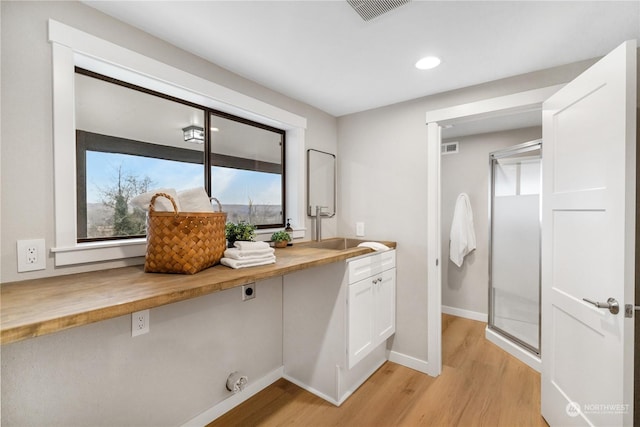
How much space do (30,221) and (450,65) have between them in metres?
2.37

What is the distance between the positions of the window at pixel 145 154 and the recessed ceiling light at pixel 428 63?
1.26m

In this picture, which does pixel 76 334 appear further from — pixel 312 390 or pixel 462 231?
pixel 462 231

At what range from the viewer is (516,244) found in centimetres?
274

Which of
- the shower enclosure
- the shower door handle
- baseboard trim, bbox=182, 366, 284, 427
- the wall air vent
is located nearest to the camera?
the shower door handle

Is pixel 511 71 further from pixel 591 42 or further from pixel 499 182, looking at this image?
pixel 499 182

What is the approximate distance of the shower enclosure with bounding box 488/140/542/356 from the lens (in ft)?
8.39

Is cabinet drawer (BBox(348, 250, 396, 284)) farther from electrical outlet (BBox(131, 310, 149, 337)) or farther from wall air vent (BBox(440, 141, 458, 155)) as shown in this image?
wall air vent (BBox(440, 141, 458, 155))

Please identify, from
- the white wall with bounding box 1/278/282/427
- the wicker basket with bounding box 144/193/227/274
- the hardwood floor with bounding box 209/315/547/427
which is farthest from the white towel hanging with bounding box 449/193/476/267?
the wicker basket with bounding box 144/193/227/274

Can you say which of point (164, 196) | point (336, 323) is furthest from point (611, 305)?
point (164, 196)

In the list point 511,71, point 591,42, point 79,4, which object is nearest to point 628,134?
point 591,42

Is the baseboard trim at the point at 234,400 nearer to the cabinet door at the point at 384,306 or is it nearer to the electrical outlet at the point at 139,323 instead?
the electrical outlet at the point at 139,323

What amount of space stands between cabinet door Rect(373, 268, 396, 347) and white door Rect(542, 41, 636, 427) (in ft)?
3.36

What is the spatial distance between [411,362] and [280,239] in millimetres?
1523

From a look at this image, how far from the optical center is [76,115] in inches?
54.6
